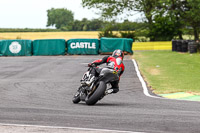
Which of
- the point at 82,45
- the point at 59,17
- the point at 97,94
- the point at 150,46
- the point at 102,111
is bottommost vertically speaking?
the point at 150,46

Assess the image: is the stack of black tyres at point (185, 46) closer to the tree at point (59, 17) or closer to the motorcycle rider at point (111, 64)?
the motorcycle rider at point (111, 64)

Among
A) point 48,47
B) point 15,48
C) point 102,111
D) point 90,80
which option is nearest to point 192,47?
point 48,47

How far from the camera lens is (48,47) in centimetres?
4047

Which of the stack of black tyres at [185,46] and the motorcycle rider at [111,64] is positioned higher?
the motorcycle rider at [111,64]

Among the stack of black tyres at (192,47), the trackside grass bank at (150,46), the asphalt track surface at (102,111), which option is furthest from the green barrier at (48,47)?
the asphalt track surface at (102,111)

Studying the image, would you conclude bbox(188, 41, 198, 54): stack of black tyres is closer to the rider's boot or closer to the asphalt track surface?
the asphalt track surface

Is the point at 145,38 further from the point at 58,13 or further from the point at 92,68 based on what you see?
the point at 58,13

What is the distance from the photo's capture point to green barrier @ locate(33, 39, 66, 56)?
4034 centimetres

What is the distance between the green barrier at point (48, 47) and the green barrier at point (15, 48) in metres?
0.68

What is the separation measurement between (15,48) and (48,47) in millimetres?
3161

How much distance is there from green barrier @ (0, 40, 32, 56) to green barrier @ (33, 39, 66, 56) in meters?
0.68

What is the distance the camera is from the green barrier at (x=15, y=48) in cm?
3997

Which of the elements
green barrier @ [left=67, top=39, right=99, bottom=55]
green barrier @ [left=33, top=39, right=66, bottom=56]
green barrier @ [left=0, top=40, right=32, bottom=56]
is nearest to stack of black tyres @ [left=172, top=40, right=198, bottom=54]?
green barrier @ [left=67, top=39, right=99, bottom=55]

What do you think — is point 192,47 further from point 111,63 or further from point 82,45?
point 111,63
